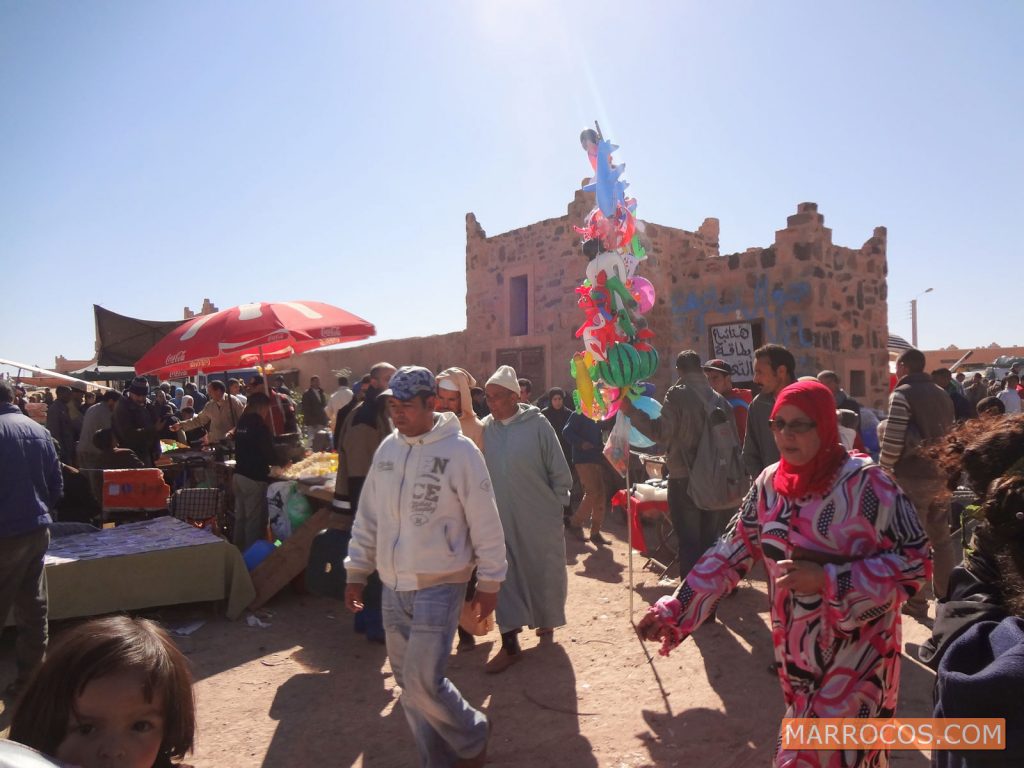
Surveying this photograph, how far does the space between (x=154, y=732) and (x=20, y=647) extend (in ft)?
12.9

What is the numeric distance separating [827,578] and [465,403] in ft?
10.9

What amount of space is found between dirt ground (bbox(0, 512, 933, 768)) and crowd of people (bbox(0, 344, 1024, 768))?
0.34 m

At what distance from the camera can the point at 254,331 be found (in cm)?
680

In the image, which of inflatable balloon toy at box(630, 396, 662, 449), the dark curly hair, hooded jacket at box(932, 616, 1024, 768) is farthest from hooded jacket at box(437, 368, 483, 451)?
hooded jacket at box(932, 616, 1024, 768)

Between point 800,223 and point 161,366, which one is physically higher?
point 800,223

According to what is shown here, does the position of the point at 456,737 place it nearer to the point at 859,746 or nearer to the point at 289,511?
the point at 859,746

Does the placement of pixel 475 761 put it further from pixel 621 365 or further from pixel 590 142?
pixel 590 142

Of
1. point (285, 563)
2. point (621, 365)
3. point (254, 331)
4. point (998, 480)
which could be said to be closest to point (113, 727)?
point (998, 480)

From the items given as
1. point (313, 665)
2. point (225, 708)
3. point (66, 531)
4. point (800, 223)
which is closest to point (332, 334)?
point (66, 531)

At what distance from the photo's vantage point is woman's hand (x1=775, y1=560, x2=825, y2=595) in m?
2.05

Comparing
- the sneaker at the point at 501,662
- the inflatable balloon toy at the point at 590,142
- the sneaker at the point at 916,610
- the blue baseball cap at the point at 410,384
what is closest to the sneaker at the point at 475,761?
the sneaker at the point at 501,662

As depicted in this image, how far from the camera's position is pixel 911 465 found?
16.2 ft

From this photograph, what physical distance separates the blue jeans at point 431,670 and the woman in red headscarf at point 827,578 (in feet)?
3.05

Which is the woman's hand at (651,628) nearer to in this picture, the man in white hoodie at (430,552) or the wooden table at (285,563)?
the man in white hoodie at (430,552)
